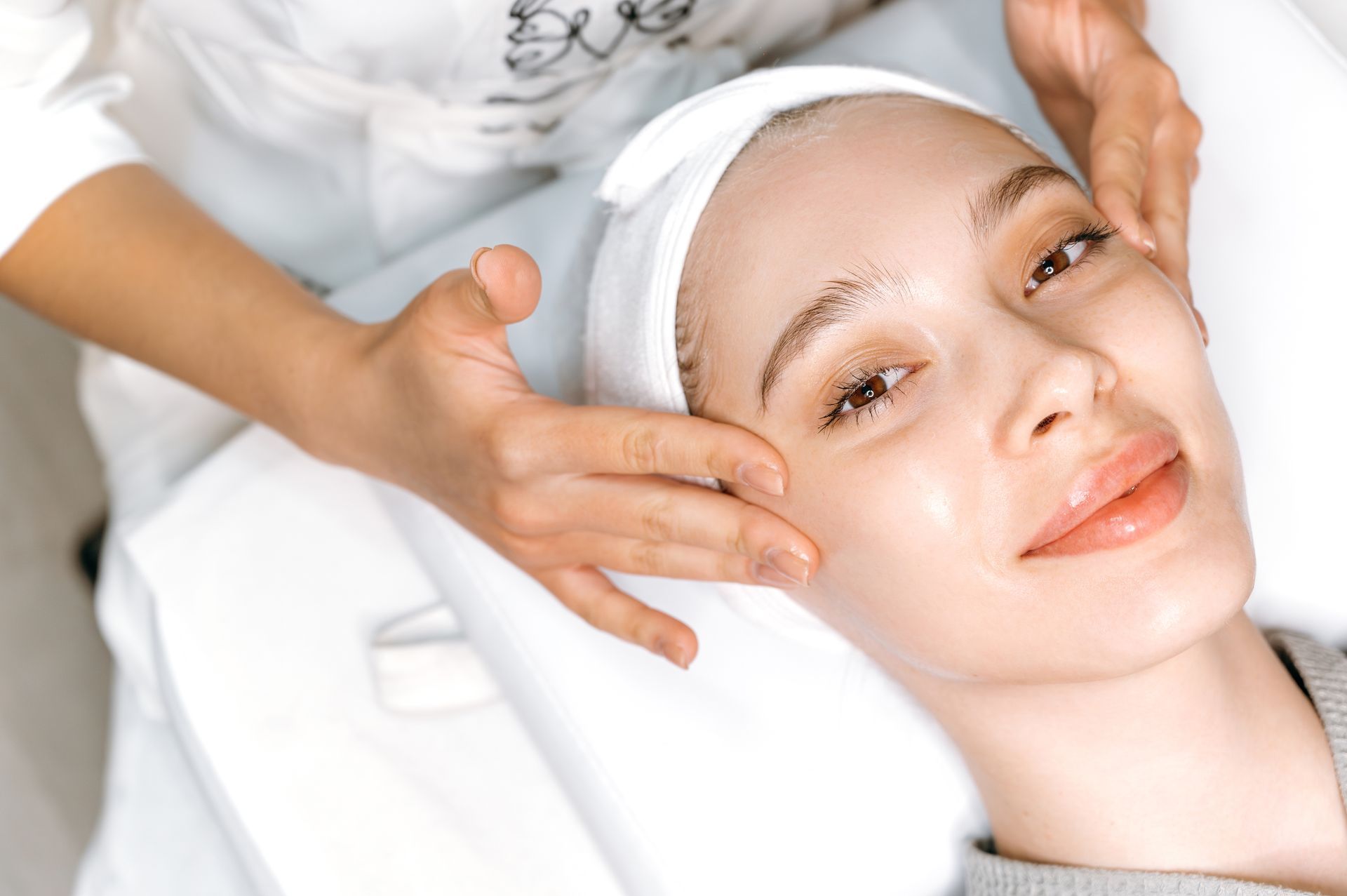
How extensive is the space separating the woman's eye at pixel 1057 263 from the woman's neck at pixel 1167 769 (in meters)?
0.39

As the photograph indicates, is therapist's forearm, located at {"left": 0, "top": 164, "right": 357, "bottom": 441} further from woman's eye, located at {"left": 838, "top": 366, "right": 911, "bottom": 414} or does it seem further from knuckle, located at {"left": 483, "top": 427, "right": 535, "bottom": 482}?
woman's eye, located at {"left": 838, "top": 366, "right": 911, "bottom": 414}

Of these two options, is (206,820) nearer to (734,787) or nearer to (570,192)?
(734,787)

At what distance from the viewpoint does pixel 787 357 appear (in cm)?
99

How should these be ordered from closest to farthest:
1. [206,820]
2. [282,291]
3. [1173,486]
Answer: [1173,486] < [282,291] < [206,820]

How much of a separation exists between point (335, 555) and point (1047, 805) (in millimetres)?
873

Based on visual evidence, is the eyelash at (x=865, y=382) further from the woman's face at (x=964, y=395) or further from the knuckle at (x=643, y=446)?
the knuckle at (x=643, y=446)

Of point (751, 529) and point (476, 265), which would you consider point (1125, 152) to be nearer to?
point (751, 529)

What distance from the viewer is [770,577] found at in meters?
1.04

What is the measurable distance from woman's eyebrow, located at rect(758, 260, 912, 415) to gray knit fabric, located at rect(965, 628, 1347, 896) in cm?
60

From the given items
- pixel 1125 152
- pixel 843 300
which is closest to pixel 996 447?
pixel 843 300

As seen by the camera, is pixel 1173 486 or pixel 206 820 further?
pixel 206 820

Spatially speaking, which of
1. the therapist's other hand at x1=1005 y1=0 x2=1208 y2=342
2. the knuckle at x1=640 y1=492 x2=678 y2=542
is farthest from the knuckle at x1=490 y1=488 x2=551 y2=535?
the therapist's other hand at x1=1005 y1=0 x2=1208 y2=342

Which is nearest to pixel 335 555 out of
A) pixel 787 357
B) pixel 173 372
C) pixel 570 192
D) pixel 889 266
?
pixel 173 372

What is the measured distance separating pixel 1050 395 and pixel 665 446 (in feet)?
1.06
